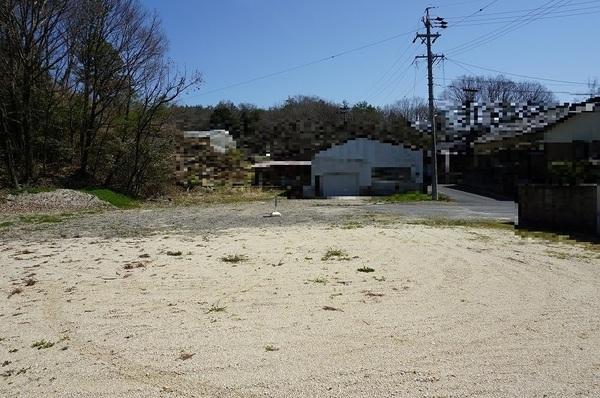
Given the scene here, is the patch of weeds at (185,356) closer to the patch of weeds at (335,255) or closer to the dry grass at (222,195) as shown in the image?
the patch of weeds at (335,255)

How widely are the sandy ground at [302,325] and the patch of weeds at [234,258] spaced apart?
157 millimetres

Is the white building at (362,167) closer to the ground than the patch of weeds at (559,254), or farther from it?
farther from it

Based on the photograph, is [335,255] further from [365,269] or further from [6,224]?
[6,224]

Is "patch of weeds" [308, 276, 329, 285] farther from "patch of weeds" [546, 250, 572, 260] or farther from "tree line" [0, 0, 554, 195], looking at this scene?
"tree line" [0, 0, 554, 195]

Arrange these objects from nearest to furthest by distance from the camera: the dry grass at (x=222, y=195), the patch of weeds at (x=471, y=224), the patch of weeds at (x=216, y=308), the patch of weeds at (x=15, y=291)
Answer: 1. the patch of weeds at (x=216, y=308)
2. the patch of weeds at (x=15, y=291)
3. the patch of weeds at (x=471, y=224)
4. the dry grass at (x=222, y=195)

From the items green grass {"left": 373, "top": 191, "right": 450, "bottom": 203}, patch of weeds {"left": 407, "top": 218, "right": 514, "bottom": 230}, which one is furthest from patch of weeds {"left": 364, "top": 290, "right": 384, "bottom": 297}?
green grass {"left": 373, "top": 191, "right": 450, "bottom": 203}

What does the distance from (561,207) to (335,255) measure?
329 inches

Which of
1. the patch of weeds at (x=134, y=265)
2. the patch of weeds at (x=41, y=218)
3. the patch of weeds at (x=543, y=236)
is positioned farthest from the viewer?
the patch of weeds at (x=41, y=218)

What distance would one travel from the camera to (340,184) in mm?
39344

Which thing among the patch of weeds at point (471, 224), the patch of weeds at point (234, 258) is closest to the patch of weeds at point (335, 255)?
the patch of weeds at point (234, 258)

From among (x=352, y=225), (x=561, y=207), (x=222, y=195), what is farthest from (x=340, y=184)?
(x=561, y=207)

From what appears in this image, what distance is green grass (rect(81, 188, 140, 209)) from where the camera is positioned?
27.3 meters

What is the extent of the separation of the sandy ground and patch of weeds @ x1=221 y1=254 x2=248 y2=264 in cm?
16

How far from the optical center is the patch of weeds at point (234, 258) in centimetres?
935
